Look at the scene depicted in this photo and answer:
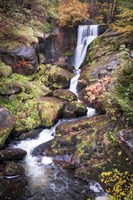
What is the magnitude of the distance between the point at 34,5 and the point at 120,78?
12.2m

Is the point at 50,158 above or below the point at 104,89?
below

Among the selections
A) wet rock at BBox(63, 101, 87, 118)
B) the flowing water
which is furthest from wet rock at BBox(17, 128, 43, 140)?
wet rock at BBox(63, 101, 87, 118)

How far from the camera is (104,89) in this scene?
12.2m

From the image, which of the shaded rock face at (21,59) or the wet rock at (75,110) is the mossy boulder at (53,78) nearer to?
the shaded rock face at (21,59)

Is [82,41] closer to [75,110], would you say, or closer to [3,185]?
[75,110]

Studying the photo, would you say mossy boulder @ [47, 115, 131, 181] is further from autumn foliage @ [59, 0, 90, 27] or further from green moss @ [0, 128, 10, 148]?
autumn foliage @ [59, 0, 90, 27]

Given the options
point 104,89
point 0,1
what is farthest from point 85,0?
point 104,89

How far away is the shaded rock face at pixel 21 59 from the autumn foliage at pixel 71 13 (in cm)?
577

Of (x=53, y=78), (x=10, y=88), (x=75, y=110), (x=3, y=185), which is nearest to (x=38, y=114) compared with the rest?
(x=75, y=110)

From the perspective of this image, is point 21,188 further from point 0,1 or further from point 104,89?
point 0,1

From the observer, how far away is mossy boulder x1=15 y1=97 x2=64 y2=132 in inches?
460

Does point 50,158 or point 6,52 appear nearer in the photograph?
point 50,158

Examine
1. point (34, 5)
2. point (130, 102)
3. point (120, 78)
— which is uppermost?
point (34, 5)

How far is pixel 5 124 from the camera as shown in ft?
34.0
